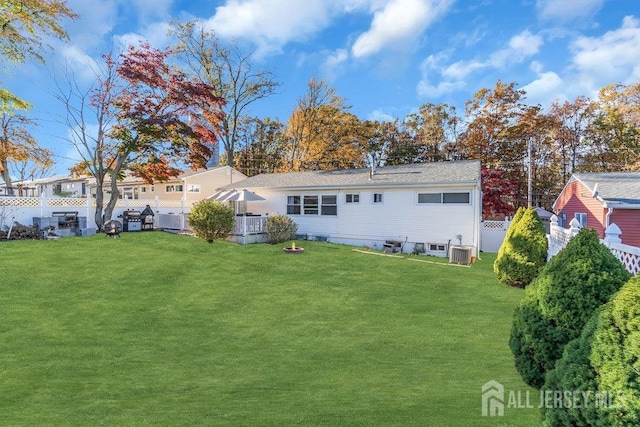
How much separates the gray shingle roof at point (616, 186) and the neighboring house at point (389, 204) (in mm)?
5703

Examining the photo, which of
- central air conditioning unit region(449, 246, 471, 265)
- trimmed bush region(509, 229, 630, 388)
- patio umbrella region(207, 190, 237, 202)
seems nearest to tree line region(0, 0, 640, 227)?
patio umbrella region(207, 190, 237, 202)

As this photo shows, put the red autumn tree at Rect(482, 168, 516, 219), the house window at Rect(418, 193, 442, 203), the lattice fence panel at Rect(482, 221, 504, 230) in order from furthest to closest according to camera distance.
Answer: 1. the red autumn tree at Rect(482, 168, 516, 219)
2. the lattice fence panel at Rect(482, 221, 504, 230)
3. the house window at Rect(418, 193, 442, 203)

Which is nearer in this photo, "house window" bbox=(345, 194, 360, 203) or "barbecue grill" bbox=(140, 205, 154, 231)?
"house window" bbox=(345, 194, 360, 203)

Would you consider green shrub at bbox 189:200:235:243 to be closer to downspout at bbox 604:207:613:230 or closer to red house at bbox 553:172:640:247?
downspout at bbox 604:207:613:230

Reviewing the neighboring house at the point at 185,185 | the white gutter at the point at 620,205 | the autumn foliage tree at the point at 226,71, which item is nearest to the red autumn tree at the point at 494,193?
the white gutter at the point at 620,205

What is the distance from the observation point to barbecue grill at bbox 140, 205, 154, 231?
66.5 ft

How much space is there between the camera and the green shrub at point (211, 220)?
16203mm

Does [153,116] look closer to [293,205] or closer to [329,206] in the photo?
[293,205]

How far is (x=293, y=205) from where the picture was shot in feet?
64.2

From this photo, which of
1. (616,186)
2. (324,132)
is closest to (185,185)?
(324,132)

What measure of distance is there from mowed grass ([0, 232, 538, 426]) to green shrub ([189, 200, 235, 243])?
405 cm

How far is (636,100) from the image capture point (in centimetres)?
2408

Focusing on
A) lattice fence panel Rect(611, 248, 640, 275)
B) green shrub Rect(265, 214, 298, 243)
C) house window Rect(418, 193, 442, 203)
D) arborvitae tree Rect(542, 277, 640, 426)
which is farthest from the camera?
green shrub Rect(265, 214, 298, 243)

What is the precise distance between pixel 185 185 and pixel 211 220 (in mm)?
11639
